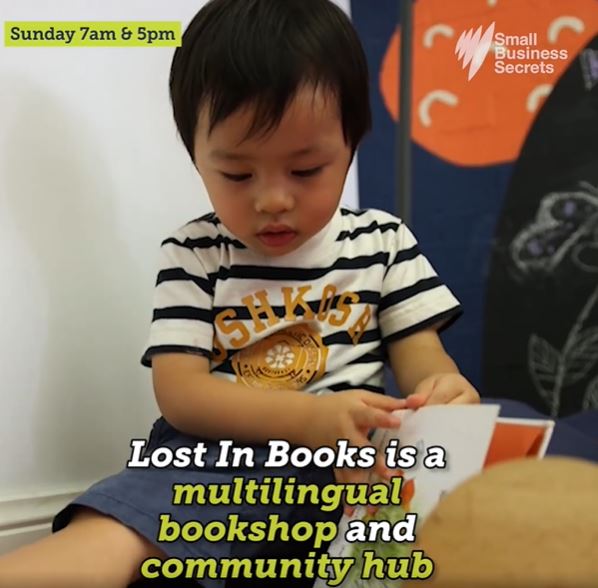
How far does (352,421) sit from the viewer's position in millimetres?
503

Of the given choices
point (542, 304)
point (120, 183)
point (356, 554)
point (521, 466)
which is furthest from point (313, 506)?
point (542, 304)

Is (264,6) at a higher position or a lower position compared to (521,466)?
higher

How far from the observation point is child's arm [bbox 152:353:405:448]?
19.8 inches

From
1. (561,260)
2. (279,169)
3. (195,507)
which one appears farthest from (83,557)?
(561,260)

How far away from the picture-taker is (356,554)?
45cm

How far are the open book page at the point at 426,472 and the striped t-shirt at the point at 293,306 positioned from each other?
0.18 metres

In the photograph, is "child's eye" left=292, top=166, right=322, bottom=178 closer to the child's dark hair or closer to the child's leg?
the child's dark hair

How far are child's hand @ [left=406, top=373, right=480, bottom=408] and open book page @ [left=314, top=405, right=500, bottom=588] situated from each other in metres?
0.07

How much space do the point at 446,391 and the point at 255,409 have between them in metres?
0.15

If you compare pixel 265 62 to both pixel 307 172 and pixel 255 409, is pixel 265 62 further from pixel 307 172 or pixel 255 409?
pixel 255 409

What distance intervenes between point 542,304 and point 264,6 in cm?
65

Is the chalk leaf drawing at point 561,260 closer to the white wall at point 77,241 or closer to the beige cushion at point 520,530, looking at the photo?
the white wall at point 77,241

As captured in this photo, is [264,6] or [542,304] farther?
[542,304]

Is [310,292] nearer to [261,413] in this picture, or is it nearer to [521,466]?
[261,413]
